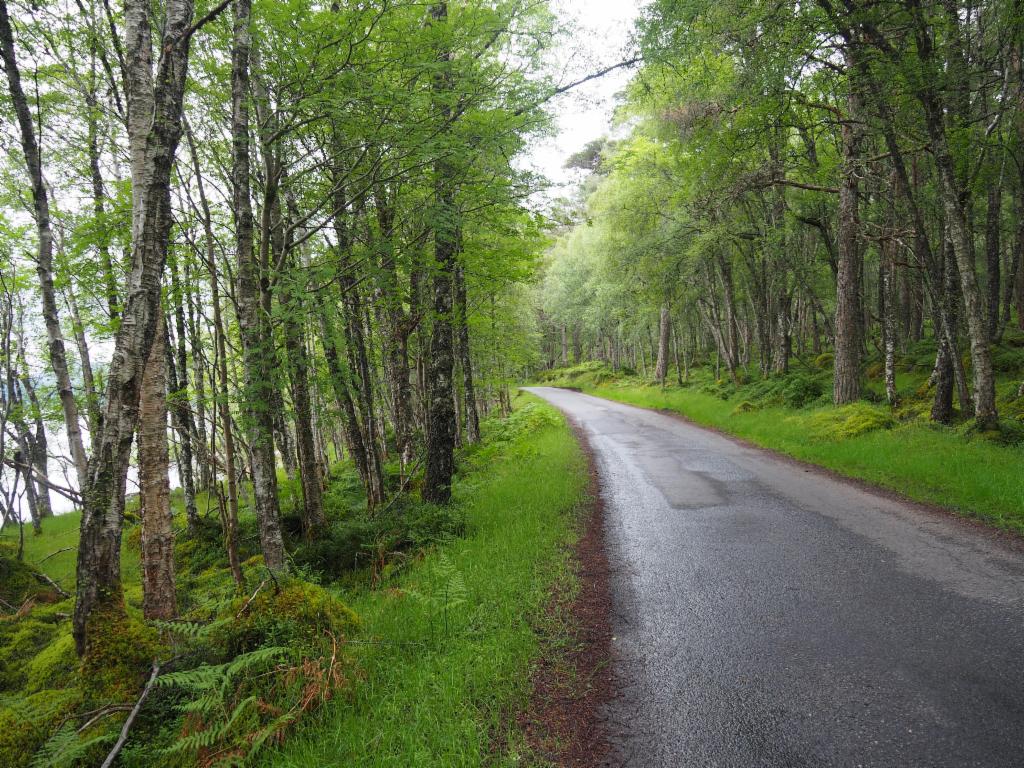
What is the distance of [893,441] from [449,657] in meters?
9.95

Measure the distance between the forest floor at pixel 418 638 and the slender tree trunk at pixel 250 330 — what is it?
0.94 metres

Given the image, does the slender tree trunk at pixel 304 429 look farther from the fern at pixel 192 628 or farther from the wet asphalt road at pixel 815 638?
the wet asphalt road at pixel 815 638

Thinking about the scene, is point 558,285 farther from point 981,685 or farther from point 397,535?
point 981,685

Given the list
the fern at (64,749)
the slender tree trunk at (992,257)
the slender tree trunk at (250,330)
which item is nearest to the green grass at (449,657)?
the fern at (64,749)

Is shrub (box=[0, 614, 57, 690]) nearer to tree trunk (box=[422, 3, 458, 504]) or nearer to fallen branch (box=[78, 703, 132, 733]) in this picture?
fallen branch (box=[78, 703, 132, 733])

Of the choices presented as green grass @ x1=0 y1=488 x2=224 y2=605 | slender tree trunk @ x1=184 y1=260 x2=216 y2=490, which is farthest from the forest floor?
slender tree trunk @ x1=184 y1=260 x2=216 y2=490

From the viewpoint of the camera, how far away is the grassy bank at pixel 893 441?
671 cm

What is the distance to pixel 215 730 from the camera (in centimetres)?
283

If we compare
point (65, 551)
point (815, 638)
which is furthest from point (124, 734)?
point (65, 551)

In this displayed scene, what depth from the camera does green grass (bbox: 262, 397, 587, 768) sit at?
2.86m

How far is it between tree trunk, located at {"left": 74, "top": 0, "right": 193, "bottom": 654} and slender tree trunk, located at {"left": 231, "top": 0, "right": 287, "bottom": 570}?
1081 millimetres

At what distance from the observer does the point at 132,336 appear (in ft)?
11.2

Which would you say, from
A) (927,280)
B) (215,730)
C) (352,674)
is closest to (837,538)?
(352,674)

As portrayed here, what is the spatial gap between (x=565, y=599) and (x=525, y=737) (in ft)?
6.16
